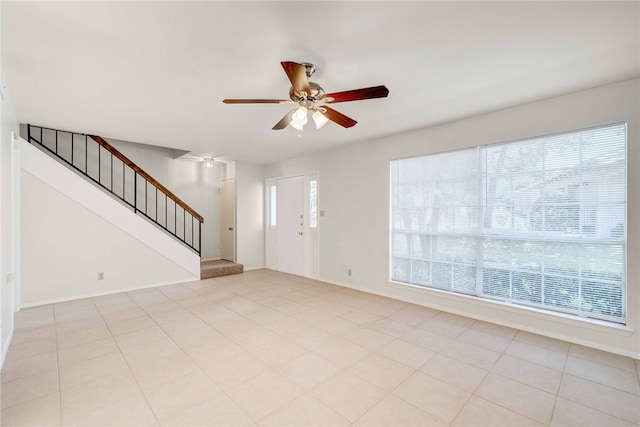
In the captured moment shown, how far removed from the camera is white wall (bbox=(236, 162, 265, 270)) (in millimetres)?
6453

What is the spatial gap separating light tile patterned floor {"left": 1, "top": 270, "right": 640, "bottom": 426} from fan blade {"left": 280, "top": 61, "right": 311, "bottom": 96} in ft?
7.43

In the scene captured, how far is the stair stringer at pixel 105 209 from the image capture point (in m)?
4.02

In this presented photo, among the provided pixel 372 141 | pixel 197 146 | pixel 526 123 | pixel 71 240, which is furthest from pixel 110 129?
pixel 526 123

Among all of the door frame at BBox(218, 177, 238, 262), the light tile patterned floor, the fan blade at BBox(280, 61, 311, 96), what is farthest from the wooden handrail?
the fan blade at BBox(280, 61, 311, 96)

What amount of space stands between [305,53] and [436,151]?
247 centimetres

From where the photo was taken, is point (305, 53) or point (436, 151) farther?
point (436, 151)

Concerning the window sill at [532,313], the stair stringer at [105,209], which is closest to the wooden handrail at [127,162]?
the stair stringer at [105,209]

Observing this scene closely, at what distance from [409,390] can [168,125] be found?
4141 mm

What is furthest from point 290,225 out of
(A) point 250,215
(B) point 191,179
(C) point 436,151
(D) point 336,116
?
(D) point 336,116

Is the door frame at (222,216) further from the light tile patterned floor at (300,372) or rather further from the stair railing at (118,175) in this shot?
the light tile patterned floor at (300,372)

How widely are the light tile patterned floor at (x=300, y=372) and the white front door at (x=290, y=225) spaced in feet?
7.44

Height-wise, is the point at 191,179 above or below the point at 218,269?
above

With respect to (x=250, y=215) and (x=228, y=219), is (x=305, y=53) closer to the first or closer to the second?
(x=250, y=215)

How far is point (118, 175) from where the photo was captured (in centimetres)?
564
